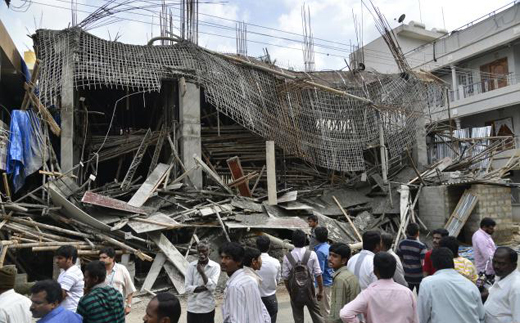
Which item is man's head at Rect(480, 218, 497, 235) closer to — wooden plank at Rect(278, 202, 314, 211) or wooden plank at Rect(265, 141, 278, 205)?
wooden plank at Rect(278, 202, 314, 211)

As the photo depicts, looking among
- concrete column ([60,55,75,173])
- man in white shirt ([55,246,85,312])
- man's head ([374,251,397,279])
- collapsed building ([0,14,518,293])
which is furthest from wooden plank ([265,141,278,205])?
man's head ([374,251,397,279])

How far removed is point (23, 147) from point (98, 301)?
704 cm

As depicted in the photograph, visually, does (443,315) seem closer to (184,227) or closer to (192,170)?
(184,227)

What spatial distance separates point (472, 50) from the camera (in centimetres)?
2138

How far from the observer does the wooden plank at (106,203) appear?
8.26 metres

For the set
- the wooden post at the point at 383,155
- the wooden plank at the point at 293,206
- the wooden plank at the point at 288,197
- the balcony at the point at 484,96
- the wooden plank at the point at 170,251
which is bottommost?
the wooden plank at the point at 170,251

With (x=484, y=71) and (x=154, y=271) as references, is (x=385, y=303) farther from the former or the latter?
(x=484, y=71)

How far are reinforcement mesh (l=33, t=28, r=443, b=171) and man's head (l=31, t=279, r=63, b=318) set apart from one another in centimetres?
786

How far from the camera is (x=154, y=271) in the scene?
8.17m

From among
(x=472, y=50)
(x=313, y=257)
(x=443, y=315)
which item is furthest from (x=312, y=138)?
(x=472, y=50)

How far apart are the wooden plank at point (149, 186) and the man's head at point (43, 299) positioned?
629 centimetres

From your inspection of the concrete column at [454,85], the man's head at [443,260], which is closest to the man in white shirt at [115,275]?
the man's head at [443,260]

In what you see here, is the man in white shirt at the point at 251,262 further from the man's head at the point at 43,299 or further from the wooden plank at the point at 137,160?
the wooden plank at the point at 137,160

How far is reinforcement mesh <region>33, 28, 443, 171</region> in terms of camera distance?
33.3 feet
